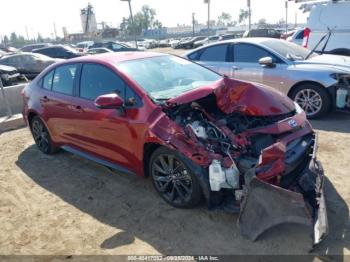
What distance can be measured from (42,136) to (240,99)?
11.9 ft

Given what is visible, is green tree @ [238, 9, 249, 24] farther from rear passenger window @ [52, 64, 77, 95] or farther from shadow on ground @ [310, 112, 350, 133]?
rear passenger window @ [52, 64, 77, 95]

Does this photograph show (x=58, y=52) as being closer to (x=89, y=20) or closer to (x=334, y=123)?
(x=334, y=123)

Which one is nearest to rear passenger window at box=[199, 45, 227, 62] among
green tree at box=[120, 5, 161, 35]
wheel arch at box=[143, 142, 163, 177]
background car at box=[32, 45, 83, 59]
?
wheel arch at box=[143, 142, 163, 177]

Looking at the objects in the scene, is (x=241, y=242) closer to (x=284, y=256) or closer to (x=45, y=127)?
(x=284, y=256)

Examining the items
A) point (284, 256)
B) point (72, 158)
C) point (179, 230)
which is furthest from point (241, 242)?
point (72, 158)

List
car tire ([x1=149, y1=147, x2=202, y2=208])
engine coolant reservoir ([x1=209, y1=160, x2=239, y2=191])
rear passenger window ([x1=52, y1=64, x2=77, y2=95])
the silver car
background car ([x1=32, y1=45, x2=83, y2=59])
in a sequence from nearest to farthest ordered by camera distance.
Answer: engine coolant reservoir ([x1=209, y1=160, x2=239, y2=191]), car tire ([x1=149, y1=147, x2=202, y2=208]), rear passenger window ([x1=52, y1=64, x2=77, y2=95]), the silver car, background car ([x1=32, y1=45, x2=83, y2=59])

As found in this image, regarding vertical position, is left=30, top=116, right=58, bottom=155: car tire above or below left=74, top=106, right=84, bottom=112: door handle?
below

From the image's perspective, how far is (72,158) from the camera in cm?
585

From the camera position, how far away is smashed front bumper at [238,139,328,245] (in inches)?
121

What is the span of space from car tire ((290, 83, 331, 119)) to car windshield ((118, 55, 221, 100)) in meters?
2.66

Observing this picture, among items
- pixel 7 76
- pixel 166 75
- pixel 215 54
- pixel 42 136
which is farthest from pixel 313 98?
pixel 7 76

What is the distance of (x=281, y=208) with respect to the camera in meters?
3.15

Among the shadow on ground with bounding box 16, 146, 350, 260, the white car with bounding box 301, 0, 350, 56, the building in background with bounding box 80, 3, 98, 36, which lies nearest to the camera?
the shadow on ground with bounding box 16, 146, 350, 260

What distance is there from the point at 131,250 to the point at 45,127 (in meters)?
3.15
